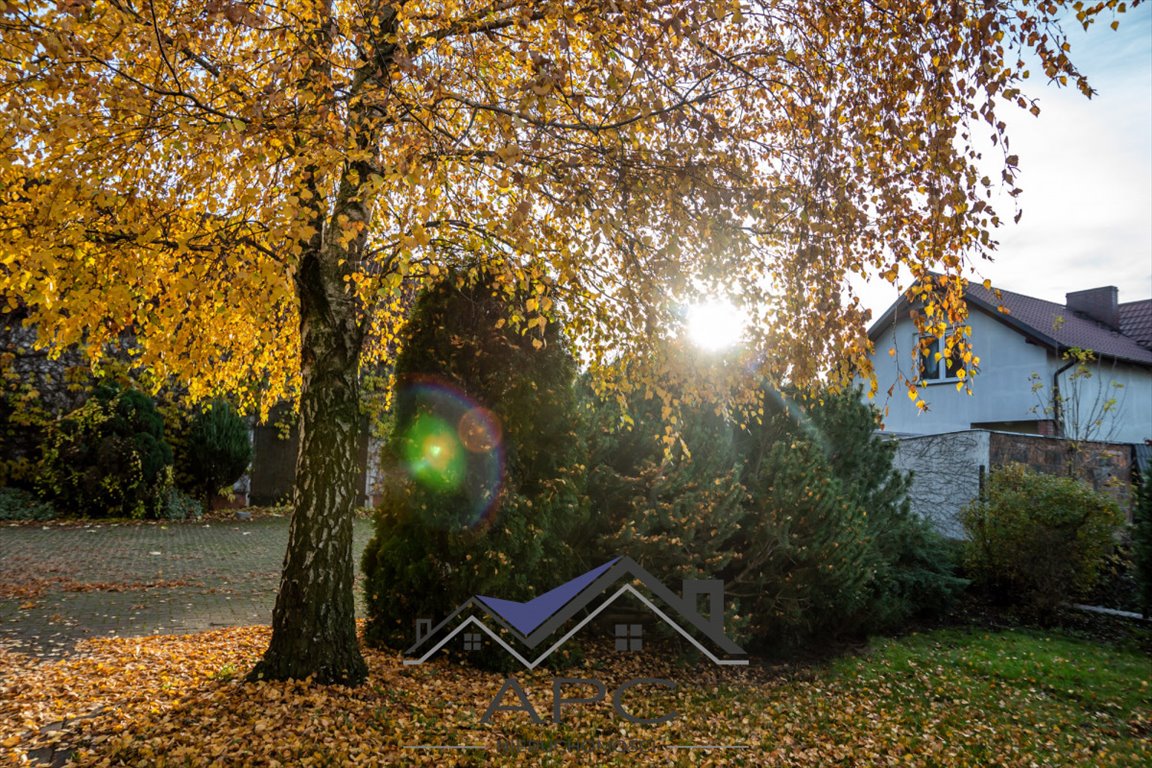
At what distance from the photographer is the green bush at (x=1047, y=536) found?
9250 mm

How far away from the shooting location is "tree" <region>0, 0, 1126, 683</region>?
4.01 metres

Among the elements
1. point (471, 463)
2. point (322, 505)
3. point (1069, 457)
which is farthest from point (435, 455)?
point (1069, 457)

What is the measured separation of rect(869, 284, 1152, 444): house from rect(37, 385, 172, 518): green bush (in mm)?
15406

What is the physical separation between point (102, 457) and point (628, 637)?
1172 centimetres

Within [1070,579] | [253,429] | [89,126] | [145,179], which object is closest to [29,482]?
[253,429]

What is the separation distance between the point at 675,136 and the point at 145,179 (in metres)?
3.53

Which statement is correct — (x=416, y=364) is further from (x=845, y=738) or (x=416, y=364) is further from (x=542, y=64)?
(x=845, y=738)

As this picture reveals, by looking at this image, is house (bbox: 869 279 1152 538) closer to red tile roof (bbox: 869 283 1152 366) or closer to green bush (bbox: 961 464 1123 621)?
red tile roof (bbox: 869 283 1152 366)

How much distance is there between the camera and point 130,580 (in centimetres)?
911

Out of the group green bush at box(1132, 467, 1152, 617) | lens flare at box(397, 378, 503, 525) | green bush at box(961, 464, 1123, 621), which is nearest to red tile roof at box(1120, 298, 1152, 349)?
green bush at box(1132, 467, 1152, 617)

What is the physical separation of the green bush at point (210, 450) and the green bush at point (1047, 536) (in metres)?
13.8

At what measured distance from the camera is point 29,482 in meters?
14.0

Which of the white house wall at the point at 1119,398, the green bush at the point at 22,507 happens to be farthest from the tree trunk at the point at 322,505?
the white house wall at the point at 1119,398

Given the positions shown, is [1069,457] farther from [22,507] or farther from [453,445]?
[22,507]
